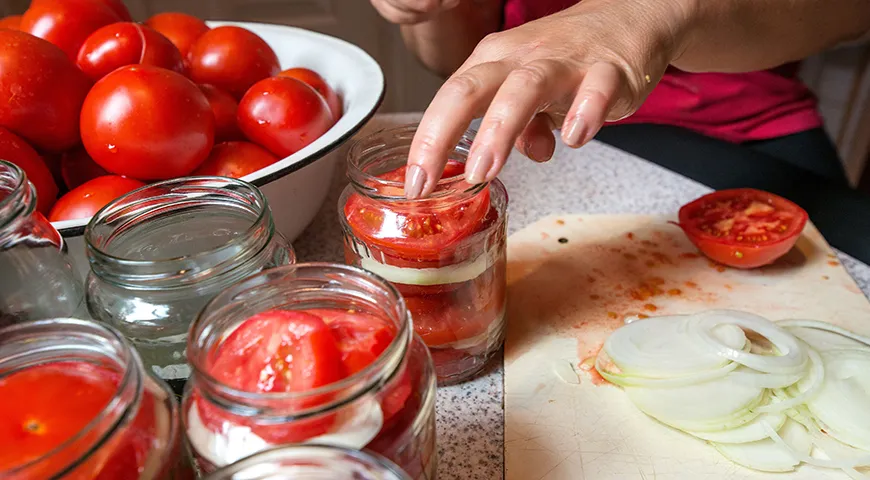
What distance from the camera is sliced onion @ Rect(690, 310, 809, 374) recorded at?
2.13ft

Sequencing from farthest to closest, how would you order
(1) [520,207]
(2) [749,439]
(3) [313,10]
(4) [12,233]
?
(3) [313,10] < (1) [520,207] < (2) [749,439] < (4) [12,233]

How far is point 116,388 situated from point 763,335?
63 cm

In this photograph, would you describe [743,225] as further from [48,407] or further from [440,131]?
[48,407]

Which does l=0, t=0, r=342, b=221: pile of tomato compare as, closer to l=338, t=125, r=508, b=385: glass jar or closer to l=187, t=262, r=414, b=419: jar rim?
l=338, t=125, r=508, b=385: glass jar

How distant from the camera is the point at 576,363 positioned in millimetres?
741

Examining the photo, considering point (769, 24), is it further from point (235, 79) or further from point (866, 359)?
point (235, 79)

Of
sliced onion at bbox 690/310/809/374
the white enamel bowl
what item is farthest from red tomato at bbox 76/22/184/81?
sliced onion at bbox 690/310/809/374

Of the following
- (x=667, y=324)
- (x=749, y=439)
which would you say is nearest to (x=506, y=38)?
(x=667, y=324)

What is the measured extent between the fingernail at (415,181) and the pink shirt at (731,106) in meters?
0.85

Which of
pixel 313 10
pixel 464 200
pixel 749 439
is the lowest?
pixel 313 10

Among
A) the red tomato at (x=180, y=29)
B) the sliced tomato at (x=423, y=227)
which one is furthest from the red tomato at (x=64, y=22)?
the sliced tomato at (x=423, y=227)

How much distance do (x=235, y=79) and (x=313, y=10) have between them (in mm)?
1760

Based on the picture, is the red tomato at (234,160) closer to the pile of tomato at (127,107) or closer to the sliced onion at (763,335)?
the pile of tomato at (127,107)

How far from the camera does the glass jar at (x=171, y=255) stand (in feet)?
1.66
